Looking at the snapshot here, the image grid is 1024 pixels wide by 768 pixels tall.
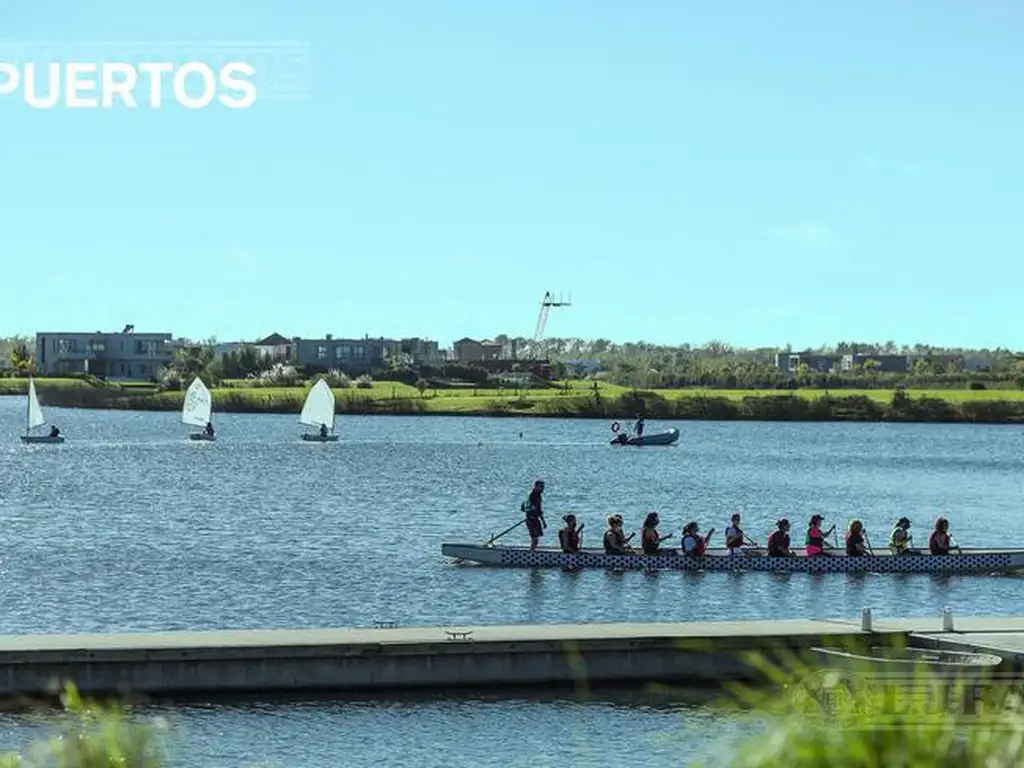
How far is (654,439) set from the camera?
142500 mm

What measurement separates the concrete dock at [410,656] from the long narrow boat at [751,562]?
1700 cm

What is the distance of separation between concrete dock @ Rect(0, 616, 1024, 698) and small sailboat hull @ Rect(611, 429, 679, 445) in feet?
374

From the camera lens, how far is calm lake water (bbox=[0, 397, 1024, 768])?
24219 mm

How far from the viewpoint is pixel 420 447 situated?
13962 cm

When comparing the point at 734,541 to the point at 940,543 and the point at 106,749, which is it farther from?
the point at 106,749

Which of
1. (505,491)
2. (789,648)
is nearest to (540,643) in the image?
(789,648)

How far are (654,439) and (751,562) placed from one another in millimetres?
97373

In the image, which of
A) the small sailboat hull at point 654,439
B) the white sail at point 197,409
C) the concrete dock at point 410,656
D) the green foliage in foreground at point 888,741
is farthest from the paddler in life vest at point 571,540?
the small sailboat hull at point 654,439

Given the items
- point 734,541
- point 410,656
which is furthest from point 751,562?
point 410,656

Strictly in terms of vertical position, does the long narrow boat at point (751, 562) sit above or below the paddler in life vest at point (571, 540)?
below

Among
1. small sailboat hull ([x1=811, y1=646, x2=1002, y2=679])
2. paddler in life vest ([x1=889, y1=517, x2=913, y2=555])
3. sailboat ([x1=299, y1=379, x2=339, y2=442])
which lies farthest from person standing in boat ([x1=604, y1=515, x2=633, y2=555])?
sailboat ([x1=299, y1=379, x2=339, y2=442])

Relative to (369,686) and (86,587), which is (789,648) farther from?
(86,587)

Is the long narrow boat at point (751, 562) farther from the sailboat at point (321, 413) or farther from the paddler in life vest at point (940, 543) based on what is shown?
the sailboat at point (321, 413)

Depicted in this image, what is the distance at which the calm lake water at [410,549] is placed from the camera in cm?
2422
